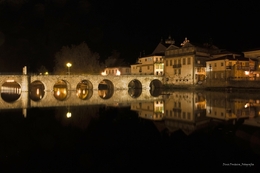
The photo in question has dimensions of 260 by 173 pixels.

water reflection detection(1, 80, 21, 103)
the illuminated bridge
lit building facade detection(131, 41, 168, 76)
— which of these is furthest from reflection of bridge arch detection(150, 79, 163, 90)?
water reflection detection(1, 80, 21, 103)

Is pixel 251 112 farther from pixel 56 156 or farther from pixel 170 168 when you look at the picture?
pixel 56 156

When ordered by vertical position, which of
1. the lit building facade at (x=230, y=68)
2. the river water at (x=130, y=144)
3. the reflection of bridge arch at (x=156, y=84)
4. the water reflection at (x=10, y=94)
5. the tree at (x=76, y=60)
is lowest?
the river water at (x=130, y=144)

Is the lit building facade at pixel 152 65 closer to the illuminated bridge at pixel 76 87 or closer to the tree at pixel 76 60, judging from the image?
the illuminated bridge at pixel 76 87

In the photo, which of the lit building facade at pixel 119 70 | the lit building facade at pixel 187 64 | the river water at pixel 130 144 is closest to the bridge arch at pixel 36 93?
the river water at pixel 130 144

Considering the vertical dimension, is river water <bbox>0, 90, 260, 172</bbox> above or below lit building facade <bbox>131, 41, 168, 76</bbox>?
below

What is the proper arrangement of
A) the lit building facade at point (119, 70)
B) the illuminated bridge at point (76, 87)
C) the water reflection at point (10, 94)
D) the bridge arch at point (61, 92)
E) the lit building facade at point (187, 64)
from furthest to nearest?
1. the lit building facade at point (119, 70)
2. the lit building facade at point (187, 64)
3. the illuminated bridge at point (76, 87)
4. the bridge arch at point (61, 92)
5. the water reflection at point (10, 94)

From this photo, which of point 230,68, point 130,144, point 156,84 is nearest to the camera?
point 130,144

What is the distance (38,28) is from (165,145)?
63.3 m

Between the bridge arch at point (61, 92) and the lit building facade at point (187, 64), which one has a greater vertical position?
the lit building facade at point (187, 64)

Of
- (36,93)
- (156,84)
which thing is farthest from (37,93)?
(156,84)

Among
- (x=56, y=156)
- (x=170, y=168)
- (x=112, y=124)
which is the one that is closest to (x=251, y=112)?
(x=112, y=124)

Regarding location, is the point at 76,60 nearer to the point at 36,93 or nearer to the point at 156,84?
the point at 36,93

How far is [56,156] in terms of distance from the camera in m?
11.6

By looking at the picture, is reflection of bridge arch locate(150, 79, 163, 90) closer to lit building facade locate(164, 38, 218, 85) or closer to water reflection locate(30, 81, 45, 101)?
lit building facade locate(164, 38, 218, 85)
